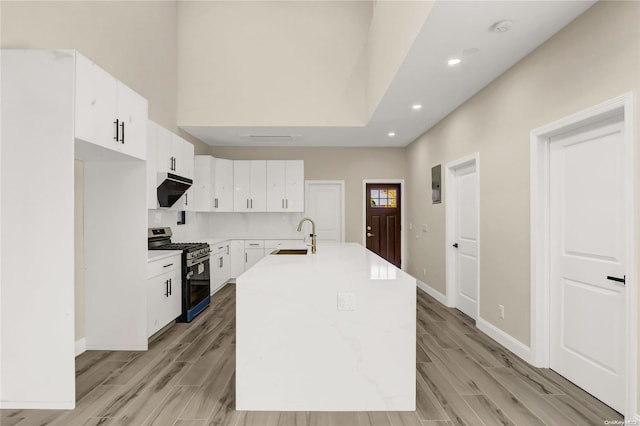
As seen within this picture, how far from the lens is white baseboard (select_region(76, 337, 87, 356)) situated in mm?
3076

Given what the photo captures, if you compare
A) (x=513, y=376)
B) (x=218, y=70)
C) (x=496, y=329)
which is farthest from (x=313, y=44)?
(x=513, y=376)

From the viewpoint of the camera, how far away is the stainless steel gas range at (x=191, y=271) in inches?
158

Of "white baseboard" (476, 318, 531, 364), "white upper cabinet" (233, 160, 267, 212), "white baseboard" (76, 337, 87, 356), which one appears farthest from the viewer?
"white upper cabinet" (233, 160, 267, 212)

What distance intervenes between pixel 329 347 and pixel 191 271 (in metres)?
2.52

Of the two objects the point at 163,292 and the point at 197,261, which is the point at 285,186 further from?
the point at 163,292

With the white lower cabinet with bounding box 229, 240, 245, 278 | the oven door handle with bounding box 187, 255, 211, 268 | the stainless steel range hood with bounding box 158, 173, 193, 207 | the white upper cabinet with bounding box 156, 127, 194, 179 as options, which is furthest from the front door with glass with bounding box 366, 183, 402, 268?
the stainless steel range hood with bounding box 158, 173, 193, 207

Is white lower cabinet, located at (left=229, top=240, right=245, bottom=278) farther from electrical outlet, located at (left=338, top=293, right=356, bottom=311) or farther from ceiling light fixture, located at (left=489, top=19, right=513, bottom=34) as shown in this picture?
ceiling light fixture, located at (left=489, top=19, right=513, bottom=34)

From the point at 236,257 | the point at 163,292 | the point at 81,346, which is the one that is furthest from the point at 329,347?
the point at 236,257

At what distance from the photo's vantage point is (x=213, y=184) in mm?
5969

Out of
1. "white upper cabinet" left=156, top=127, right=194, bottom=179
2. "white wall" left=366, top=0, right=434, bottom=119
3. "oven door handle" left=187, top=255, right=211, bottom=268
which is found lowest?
"oven door handle" left=187, top=255, right=211, bottom=268

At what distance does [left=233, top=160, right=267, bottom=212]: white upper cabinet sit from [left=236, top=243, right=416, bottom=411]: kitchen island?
165 inches

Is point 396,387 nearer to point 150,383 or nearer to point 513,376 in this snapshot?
point 513,376

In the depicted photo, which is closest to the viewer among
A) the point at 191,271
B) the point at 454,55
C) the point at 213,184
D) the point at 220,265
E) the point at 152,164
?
the point at 454,55

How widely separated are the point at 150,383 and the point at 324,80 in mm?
4417
